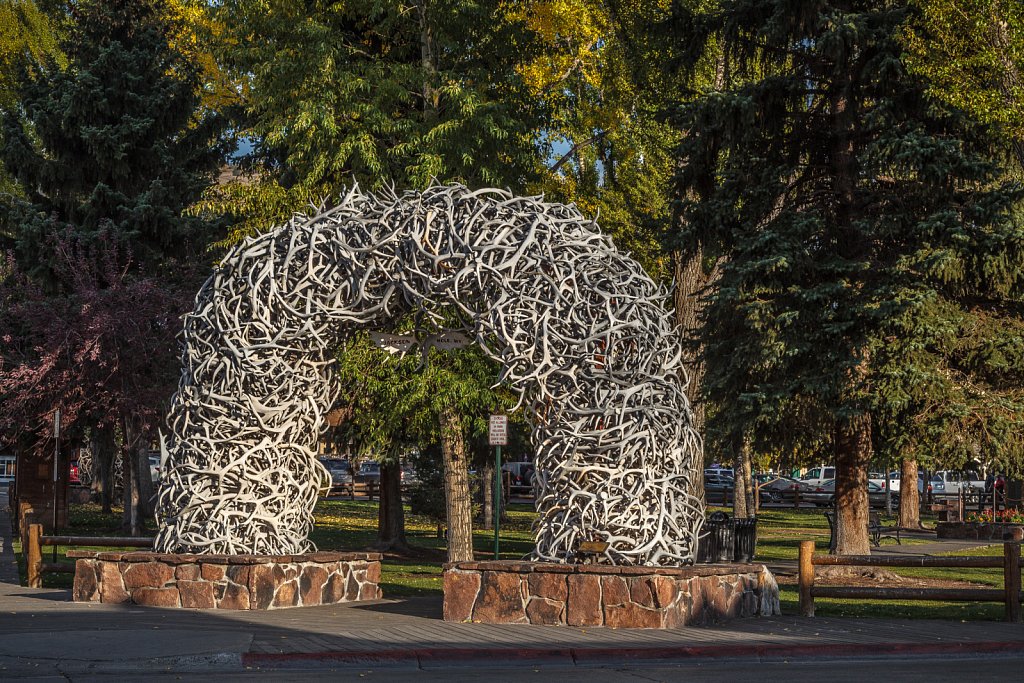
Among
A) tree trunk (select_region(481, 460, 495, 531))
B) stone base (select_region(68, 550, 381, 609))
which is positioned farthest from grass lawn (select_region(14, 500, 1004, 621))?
stone base (select_region(68, 550, 381, 609))

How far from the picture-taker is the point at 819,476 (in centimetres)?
6072

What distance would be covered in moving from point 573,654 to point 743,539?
24.3ft

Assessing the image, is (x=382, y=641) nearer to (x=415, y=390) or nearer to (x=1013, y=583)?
(x=1013, y=583)

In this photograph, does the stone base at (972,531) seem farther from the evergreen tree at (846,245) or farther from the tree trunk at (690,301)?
the evergreen tree at (846,245)

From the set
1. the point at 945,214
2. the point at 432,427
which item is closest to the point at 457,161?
the point at 432,427

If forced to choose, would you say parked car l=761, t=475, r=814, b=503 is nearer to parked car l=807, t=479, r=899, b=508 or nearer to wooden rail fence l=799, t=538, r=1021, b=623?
parked car l=807, t=479, r=899, b=508

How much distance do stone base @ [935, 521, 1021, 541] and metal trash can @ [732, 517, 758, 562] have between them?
1648cm

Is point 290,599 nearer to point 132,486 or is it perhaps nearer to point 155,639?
point 155,639

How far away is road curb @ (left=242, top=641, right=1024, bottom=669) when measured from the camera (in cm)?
1089

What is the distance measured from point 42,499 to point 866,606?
68.5 ft

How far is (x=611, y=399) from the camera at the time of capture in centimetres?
1312

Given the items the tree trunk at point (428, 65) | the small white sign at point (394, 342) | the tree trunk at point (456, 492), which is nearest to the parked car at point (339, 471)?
the tree trunk at point (428, 65)

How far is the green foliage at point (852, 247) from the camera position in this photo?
19.0 metres

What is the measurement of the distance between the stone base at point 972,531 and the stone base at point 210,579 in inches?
875
